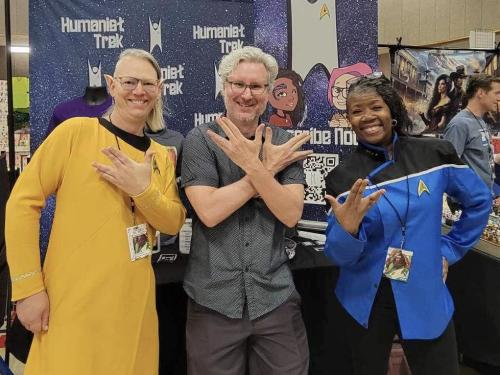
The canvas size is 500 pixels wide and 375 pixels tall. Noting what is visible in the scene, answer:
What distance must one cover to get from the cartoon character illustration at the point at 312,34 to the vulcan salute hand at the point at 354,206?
5.46ft

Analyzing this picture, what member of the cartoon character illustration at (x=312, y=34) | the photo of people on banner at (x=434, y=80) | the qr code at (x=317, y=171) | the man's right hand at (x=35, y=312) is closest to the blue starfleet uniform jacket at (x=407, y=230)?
the man's right hand at (x=35, y=312)

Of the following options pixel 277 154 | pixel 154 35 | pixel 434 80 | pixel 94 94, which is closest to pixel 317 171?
pixel 154 35

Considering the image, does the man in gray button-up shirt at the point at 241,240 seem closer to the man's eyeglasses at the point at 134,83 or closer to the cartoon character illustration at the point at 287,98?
the man's eyeglasses at the point at 134,83

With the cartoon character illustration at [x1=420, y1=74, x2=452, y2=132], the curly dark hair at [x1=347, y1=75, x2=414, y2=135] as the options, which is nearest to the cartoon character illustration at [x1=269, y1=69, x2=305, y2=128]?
the curly dark hair at [x1=347, y1=75, x2=414, y2=135]

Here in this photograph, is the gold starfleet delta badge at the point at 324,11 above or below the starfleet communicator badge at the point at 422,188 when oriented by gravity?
above

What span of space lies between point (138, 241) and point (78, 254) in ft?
0.55

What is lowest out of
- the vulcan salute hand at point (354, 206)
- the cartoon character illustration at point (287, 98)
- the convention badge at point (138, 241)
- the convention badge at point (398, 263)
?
the convention badge at point (398, 263)

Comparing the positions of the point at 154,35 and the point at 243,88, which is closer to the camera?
the point at 243,88

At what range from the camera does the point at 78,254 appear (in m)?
1.28

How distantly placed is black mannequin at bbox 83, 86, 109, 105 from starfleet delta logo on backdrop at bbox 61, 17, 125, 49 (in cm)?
26

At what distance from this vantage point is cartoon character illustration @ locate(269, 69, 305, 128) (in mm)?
2811

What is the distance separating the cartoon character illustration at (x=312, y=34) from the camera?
282 centimetres

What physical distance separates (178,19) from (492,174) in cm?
259

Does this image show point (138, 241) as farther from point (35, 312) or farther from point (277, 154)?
point (277, 154)
